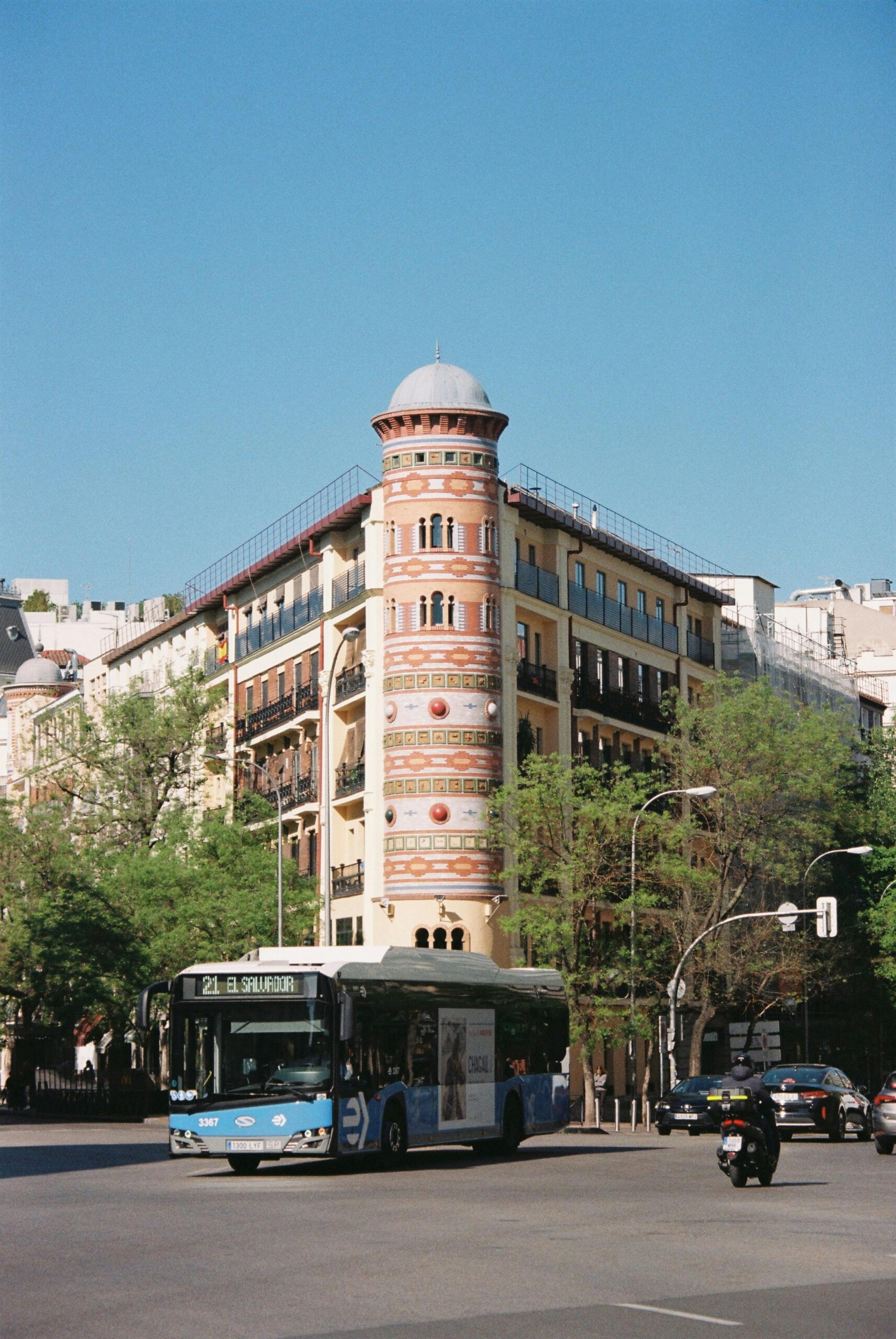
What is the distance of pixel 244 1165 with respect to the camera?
29.4 metres

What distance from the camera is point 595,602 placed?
2788 inches

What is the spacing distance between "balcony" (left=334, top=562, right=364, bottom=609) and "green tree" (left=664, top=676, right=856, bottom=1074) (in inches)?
427

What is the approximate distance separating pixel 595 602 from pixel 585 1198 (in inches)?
1900

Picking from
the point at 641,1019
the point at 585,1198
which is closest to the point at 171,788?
the point at 641,1019

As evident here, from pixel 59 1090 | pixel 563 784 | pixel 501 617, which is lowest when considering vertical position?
pixel 59 1090

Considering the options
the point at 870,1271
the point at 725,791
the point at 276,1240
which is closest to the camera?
the point at 870,1271

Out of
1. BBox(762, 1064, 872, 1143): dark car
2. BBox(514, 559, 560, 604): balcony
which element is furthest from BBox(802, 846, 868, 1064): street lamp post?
BBox(762, 1064, 872, 1143): dark car

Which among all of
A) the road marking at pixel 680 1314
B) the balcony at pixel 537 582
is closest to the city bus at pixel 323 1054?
the road marking at pixel 680 1314

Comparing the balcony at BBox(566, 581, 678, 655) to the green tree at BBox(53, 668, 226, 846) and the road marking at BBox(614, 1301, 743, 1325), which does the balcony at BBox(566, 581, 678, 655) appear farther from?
the road marking at BBox(614, 1301, 743, 1325)

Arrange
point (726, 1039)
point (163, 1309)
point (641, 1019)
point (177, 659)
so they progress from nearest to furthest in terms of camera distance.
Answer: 1. point (163, 1309)
2. point (641, 1019)
3. point (726, 1039)
4. point (177, 659)

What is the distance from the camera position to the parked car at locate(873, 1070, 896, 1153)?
32.5 metres

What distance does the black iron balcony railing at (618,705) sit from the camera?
68688mm

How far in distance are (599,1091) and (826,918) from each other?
829cm

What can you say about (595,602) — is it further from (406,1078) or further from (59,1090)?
(406,1078)
